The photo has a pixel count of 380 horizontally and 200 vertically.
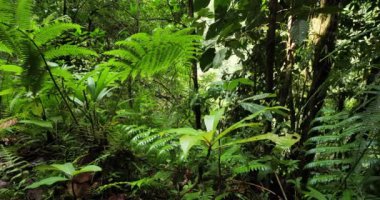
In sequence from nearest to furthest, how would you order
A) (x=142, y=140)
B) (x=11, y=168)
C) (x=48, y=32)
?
(x=142, y=140)
(x=11, y=168)
(x=48, y=32)

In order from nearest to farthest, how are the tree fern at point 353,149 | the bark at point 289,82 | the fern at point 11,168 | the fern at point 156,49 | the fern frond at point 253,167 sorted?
the tree fern at point 353,149 → the fern frond at point 253,167 → the fern at point 11,168 → the fern at point 156,49 → the bark at point 289,82

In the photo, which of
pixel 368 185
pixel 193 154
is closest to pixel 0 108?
pixel 193 154

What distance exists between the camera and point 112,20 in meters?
4.46

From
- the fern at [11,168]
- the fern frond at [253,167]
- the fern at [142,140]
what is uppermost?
the fern at [142,140]

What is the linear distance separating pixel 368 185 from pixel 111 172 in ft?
3.64

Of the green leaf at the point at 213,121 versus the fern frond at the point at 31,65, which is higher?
the fern frond at the point at 31,65

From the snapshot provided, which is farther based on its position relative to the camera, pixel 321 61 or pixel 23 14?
pixel 321 61

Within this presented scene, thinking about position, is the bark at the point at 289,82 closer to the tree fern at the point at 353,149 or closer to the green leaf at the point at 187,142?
the tree fern at the point at 353,149

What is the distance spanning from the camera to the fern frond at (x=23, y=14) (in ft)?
5.65

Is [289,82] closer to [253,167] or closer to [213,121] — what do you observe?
[253,167]

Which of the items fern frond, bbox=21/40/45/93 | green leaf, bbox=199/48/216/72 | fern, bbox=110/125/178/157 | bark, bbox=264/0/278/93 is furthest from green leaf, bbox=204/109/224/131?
Answer: fern frond, bbox=21/40/45/93

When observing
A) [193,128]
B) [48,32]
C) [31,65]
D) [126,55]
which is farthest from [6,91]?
[193,128]

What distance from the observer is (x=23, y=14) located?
1.74m

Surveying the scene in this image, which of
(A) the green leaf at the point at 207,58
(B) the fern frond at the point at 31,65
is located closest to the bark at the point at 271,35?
(A) the green leaf at the point at 207,58
